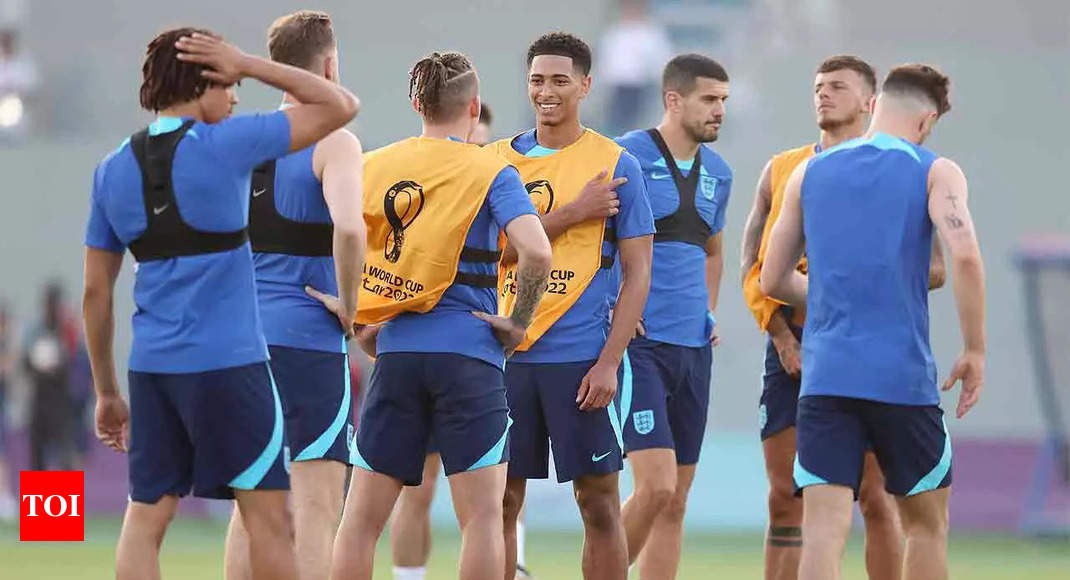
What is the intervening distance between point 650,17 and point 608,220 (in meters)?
13.3

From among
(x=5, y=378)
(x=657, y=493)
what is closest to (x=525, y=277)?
(x=657, y=493)

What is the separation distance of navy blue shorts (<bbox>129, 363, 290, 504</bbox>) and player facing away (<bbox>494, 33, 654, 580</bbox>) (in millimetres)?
1641

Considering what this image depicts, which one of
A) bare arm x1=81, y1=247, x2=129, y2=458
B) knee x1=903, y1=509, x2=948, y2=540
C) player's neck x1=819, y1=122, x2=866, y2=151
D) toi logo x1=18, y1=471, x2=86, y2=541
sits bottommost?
toi logo x1=18, y1=471, x2=86, y2=541

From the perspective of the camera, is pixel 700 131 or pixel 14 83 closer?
pixel 700 131

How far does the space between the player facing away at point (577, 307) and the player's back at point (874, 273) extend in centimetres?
97

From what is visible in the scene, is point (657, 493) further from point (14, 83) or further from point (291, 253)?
point (14, 83)

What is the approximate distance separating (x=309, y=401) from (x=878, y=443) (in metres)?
2.22

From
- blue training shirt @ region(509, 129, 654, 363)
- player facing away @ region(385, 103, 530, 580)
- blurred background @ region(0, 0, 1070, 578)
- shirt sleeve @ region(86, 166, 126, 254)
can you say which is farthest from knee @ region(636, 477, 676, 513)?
blurred background @ region(0, 0, 1070, 578)

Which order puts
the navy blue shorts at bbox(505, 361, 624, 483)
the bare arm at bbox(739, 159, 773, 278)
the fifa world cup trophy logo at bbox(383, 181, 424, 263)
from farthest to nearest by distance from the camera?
the bare arm at bbox(739, 159, 773, 278)
the navy blue shorts at bbox(505, 361, 624, 483)
the fifa world cup trophy logo at bbox(383, 181, 424, 263)

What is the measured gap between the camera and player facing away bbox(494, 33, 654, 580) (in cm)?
718

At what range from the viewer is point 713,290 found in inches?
364

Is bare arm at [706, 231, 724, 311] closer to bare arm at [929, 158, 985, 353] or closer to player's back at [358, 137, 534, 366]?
player's back at [358, 137, 534, 366]

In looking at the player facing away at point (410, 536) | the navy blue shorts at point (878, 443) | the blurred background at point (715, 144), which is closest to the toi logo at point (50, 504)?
the player facing away at point (410, 536)

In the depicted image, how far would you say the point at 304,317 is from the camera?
685 cm
